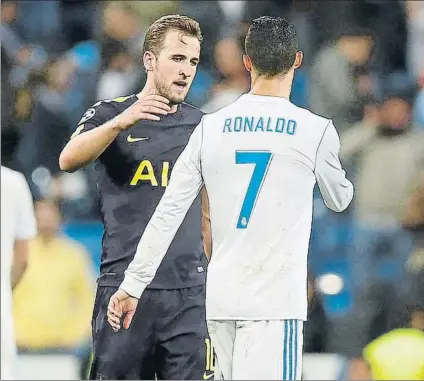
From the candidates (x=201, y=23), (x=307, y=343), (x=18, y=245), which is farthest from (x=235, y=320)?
(x=201, y=23)

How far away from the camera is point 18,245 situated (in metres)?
3.62

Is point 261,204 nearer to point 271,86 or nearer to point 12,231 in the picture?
point 271,86

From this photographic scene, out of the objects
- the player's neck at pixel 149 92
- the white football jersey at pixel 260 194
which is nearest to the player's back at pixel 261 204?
the white football jersey at pixel 260 194

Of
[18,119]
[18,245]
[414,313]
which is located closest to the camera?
[18,245]

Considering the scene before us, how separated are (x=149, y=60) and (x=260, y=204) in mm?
1081

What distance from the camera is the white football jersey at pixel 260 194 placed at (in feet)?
10.7

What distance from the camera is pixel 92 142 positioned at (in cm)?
379

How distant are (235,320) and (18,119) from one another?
7.48 ft

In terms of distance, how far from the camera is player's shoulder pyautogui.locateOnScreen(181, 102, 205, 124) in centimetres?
390

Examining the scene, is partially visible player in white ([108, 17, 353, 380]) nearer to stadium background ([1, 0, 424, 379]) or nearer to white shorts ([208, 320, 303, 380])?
white shorts ([208, 320, 303, 380])

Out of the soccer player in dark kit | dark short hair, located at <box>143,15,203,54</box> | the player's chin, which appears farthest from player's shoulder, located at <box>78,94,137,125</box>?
dark short hair, located at <box>143,15,203,54</box>

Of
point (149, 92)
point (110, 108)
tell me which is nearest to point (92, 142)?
point (110, 108)

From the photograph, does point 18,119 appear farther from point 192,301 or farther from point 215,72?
point 192,301

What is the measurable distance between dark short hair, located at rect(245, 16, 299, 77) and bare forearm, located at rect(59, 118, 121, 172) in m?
0.58
